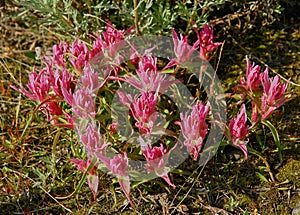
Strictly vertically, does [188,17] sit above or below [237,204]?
above

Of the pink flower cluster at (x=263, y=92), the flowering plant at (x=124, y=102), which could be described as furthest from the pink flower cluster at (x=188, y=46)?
the pink flower cluster at (x=263, y=92)

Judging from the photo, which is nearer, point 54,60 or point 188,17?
point 54,60

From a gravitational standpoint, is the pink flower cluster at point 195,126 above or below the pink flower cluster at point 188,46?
below

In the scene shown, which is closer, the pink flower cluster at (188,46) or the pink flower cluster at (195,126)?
the pink flower cluster at (195,126)

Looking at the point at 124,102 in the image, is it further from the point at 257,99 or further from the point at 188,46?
the point at 257,99

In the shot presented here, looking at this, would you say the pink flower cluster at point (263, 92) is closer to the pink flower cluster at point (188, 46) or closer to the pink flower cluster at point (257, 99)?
the pink flower cluster at point (257, 99)

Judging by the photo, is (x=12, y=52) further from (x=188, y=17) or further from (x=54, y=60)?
(x=188, y=17)

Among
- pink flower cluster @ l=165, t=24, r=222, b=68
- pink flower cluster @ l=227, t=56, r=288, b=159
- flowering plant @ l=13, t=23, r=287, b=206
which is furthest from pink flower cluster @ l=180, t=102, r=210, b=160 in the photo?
pink flower cluster @ l=165, t=24, r=222, b=68

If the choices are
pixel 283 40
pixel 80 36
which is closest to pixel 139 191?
pixel 80 36

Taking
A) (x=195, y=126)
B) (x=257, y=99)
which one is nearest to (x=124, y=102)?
(x=195, y=126)

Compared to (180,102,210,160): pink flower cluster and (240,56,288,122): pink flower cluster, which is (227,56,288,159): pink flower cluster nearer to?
(240,56,288,122): pink flower cluster

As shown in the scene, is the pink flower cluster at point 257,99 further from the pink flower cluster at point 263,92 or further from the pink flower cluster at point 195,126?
the pink flower cluster at point 195,126
